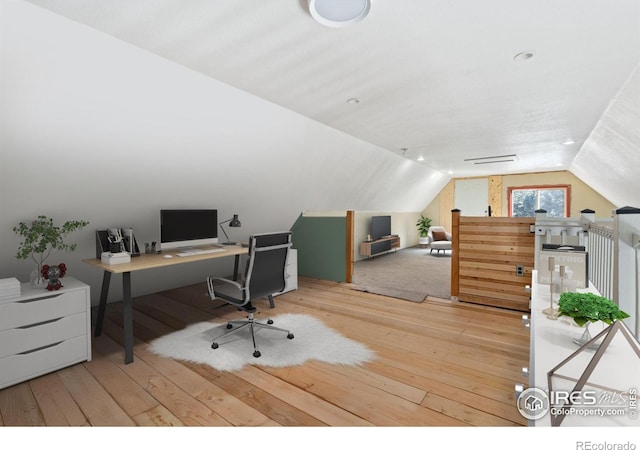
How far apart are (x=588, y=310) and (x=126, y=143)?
11.1 ft

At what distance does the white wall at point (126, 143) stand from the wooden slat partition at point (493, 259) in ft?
7.20

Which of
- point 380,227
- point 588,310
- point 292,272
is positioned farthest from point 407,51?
point 380,227

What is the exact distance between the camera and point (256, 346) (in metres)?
2.85

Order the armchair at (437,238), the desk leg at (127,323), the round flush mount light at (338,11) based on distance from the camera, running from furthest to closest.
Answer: the armchair at (437,238), the desk leg at (127,323), the round flush mount light at (338,11)

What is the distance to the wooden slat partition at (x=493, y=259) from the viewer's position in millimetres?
3775

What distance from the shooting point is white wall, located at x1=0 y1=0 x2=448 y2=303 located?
80.4 inches

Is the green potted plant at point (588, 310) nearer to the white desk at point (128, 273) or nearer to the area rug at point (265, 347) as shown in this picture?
the area rug at point (265, 347)

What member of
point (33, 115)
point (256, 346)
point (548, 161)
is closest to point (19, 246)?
point (33, 115)

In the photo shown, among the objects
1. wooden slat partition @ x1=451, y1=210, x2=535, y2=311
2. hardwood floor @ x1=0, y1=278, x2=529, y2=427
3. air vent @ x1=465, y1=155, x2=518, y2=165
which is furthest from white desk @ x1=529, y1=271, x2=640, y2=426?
air vent @ x1=465, y1=155, x2=518, y2=165

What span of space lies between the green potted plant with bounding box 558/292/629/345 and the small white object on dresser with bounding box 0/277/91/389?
3.26 metres

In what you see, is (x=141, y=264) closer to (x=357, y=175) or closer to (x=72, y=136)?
(x=72, y=136)

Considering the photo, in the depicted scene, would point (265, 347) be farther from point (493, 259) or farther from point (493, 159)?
point (493, 159)

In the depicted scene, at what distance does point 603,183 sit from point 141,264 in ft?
28.6

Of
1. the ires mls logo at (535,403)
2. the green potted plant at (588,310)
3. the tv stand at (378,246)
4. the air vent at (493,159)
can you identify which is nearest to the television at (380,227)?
the tv stand at (378,246)
